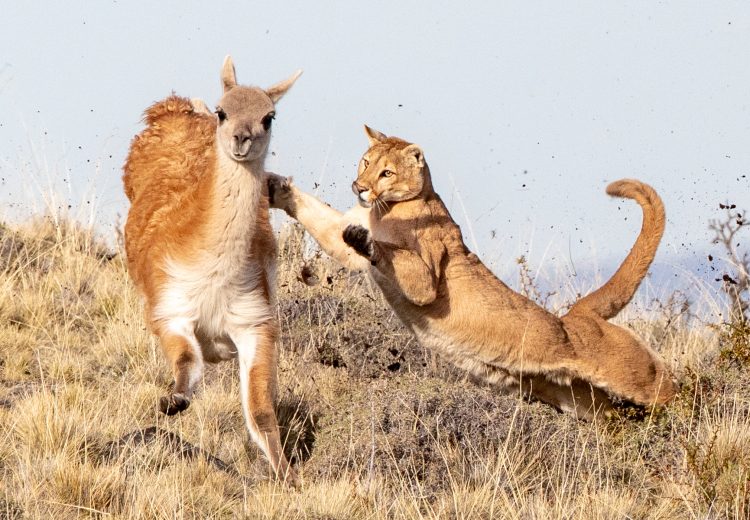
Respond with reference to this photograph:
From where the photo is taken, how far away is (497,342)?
736cm

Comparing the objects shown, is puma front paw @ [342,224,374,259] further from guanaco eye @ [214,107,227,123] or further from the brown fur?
guanaco eye @ [214,107,227,123]

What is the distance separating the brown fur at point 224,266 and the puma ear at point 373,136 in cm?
96

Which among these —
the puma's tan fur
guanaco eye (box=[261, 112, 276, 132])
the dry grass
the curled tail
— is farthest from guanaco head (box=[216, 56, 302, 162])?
the curled tail

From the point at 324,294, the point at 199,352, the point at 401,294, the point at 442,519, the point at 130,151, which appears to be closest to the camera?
the point at 442,519

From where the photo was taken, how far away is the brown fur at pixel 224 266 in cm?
635

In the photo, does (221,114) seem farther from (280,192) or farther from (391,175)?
(391,175)

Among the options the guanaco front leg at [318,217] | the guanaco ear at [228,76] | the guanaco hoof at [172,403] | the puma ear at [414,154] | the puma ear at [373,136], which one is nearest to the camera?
the guanaco hoof at [172,403]

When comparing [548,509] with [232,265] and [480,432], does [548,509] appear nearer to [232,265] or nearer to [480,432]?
[480,432]

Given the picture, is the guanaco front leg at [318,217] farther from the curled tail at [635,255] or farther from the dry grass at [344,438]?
the curled tail at [635,255]

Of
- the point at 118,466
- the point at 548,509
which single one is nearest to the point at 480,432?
the point at 548,509

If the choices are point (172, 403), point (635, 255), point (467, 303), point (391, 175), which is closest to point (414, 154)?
point (391, 175)

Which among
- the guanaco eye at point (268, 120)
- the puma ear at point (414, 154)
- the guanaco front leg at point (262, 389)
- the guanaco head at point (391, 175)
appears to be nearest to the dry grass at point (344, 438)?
the guanaco front leg at point (262, 389)

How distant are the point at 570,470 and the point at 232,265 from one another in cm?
249

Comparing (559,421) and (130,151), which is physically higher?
(130,151)
